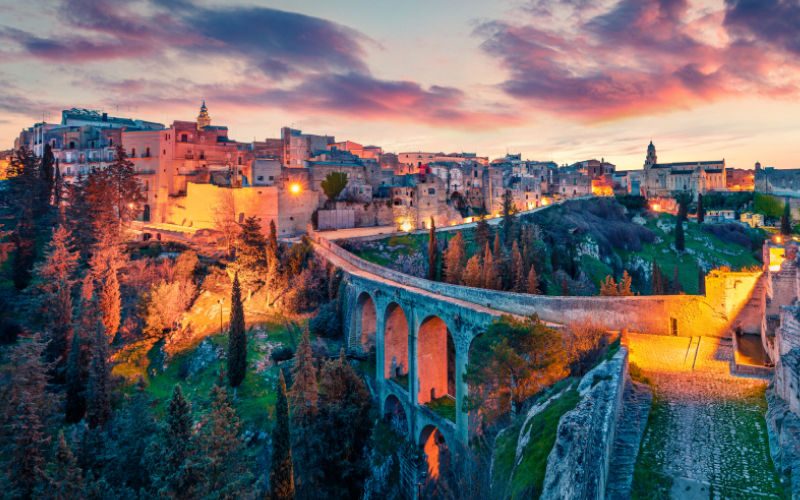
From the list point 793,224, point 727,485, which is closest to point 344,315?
point 727,485

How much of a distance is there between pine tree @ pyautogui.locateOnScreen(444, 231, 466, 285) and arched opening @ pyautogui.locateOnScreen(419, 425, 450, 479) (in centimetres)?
1308

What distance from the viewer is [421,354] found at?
78.8ft

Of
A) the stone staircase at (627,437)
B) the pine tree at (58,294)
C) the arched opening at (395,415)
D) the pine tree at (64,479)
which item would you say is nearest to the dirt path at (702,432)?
the stone staircase at (627,437)

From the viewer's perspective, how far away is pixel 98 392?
22.2 meters

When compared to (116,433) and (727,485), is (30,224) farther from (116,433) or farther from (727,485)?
(727,485)

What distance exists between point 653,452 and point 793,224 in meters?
67.5

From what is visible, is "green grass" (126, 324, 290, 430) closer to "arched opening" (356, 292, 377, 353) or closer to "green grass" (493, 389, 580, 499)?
"arched opening" (356, 292, 377, 353)

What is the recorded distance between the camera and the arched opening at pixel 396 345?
27.4 m

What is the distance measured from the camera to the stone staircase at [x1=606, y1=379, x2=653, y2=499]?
953cm

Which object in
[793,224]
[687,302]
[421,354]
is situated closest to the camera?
[687,302]

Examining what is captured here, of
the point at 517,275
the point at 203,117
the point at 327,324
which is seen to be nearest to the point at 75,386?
the point at 327,324

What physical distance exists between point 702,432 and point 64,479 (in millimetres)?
17348

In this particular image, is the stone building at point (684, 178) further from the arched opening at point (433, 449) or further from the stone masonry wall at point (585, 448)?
the stone masonry wall at point (585, 448)

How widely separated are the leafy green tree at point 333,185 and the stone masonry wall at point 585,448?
38527 millimetres
